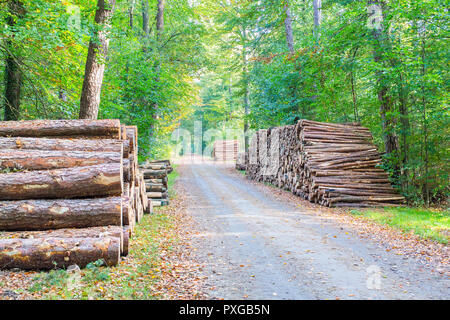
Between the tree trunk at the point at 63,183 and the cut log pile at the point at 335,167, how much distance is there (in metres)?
8.80

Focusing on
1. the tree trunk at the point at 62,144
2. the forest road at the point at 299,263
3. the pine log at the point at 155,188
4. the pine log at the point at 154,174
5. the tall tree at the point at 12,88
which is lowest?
the forest road at the point at 299,263

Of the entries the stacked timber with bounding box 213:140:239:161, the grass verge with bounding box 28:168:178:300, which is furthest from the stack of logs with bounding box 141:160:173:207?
the stacked timber with bounding box 213:140:239:161

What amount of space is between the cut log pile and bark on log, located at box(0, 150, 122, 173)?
29.2 feet

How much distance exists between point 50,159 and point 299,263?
5348mm

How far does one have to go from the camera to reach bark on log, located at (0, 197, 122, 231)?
6.06 metres

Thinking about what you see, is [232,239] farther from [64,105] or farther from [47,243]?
[64,105]

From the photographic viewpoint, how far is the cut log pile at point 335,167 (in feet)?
42.5

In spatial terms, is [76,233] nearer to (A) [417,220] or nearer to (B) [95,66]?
(B) [95,66]

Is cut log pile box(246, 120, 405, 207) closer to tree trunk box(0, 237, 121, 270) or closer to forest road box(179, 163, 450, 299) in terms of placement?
forest road box(179, 163, 450, 299)

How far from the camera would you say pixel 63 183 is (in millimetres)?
6355

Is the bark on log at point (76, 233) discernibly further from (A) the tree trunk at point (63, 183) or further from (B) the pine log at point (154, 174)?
(B) the pine log at point (154, 174)

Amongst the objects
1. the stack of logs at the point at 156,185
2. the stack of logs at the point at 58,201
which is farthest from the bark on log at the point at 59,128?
the stack of logs at the point at 156,185

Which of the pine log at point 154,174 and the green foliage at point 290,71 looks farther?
the pine log at point 154,174

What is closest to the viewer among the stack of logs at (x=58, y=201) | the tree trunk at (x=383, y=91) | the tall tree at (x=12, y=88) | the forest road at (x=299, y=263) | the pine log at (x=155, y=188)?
the forest road at (x=299, y=263)
